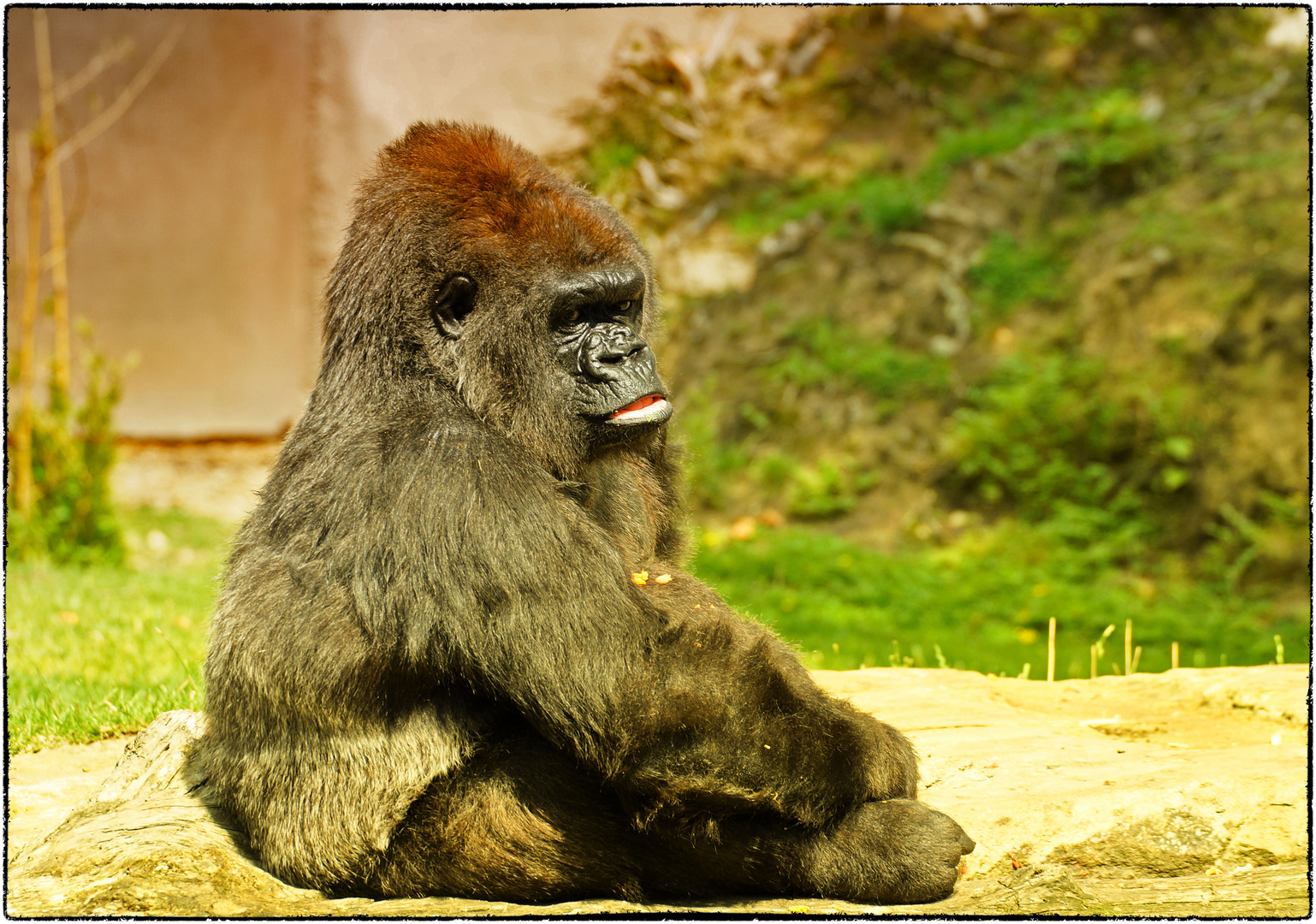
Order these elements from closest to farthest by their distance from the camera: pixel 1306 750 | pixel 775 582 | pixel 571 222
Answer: pixel 571 222 < pixel 1306 750 < pixel 775 582

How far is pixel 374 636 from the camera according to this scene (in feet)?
9.67

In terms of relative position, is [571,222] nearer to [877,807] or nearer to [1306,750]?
[877,807]

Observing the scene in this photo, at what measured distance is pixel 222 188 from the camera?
11.8 meters

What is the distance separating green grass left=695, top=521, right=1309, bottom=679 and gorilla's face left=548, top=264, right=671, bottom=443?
3990 millimetres

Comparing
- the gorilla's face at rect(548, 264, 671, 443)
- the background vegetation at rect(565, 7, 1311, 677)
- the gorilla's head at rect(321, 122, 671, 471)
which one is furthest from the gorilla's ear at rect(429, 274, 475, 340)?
the background vegetation at rect(565, 7, 1311, 677)

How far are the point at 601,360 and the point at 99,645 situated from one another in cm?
473

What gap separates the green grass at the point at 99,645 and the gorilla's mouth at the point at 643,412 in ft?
5.43

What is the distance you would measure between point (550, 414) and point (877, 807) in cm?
147

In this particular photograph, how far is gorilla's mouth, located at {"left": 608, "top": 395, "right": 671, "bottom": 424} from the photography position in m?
3.31

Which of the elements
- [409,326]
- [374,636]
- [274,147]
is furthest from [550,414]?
[274,147]

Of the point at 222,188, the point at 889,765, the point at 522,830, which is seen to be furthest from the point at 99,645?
the point at 222,188

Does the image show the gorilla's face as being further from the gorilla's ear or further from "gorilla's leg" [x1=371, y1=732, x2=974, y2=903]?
"gorilla's leg" [x1=371, y1=732, x2=974, y2=903]

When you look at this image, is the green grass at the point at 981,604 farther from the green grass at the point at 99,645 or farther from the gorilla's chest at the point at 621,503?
the green grass at the point at 99,645


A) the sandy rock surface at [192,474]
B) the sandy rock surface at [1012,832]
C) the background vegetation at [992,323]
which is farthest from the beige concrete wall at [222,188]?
the sandy rock surface at [1012,832]
